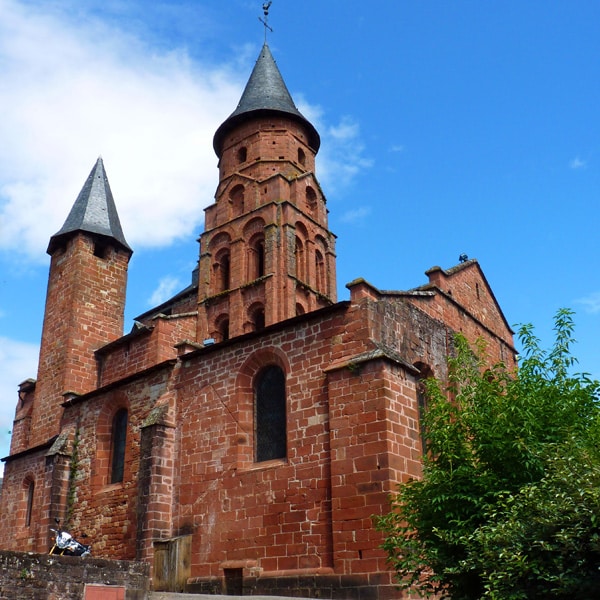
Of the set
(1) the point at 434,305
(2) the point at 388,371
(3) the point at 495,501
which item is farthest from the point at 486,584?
(1) the point at 434,305

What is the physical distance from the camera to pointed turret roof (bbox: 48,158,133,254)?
90.0 feet

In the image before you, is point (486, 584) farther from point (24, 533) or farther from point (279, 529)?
point (24, 533)

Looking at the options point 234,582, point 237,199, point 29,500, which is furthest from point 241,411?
point 237,199

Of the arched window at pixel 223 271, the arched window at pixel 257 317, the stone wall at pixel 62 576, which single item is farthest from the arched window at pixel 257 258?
the stone wall at pixel 62 576

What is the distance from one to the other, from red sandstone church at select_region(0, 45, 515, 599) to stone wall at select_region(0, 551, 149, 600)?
278cm

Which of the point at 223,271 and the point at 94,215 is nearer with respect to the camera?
the point at 94,215

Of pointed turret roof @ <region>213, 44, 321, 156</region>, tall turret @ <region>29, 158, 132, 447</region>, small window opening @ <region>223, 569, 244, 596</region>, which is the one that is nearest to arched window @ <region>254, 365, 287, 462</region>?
small window opening @ <region>223, 569, 244, 596</region>

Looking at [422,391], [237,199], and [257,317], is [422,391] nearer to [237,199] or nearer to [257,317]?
[257,317]

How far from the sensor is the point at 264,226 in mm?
27844

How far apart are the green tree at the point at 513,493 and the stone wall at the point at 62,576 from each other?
189 inches

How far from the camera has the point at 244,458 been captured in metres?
15.7

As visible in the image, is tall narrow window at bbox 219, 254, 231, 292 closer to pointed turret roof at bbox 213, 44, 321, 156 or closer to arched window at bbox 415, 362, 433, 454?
pointed turret roof at bbox 213, 44, 321, 156

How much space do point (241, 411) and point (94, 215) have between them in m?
15.1

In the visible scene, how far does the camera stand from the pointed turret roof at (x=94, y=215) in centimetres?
2744
